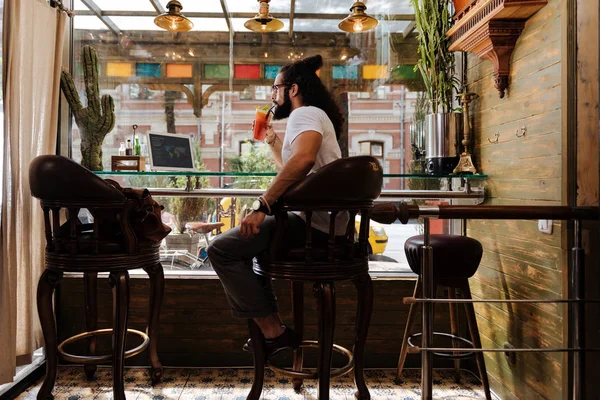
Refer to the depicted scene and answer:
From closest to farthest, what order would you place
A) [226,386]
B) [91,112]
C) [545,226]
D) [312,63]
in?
[545,226] → [312,63] → [226,386] → [91,112]

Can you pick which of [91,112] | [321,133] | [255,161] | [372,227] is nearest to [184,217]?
[255,161]

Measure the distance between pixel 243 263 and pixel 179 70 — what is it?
1873 mm

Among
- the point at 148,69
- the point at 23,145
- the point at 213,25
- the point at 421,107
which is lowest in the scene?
the point at 23,145

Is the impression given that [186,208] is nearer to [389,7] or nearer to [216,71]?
[216,71]

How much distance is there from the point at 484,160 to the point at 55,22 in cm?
244

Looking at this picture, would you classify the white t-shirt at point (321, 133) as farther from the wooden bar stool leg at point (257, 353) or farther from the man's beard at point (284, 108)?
the wooden bar stool leg at point (257, 353)

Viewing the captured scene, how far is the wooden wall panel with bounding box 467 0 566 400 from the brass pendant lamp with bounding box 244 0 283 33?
4.16 feet

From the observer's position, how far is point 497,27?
2029 millimetres

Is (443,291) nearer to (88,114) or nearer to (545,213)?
(545,213)

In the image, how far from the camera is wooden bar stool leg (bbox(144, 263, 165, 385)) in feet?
7.15

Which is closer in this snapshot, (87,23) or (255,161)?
(87,23)

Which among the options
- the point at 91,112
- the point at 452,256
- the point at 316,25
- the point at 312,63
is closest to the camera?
the point at 452,256

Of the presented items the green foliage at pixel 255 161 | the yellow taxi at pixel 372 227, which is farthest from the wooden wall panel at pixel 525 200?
the green foliage at pixel 255 161

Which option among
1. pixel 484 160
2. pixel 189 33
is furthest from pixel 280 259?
pixel 189 33
